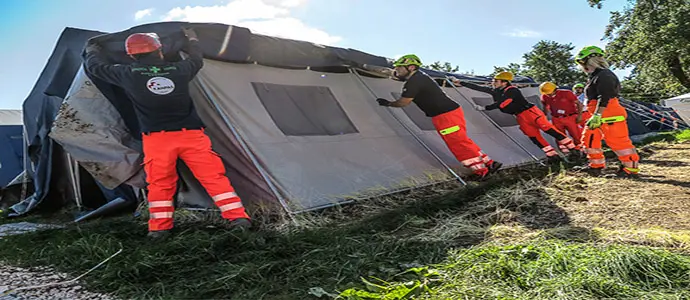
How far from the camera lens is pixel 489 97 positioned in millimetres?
8125

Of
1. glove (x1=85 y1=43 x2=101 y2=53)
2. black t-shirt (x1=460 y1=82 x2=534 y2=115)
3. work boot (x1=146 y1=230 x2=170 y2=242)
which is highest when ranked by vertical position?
glove (x1=85 y1=43 x2=101 y2=53)

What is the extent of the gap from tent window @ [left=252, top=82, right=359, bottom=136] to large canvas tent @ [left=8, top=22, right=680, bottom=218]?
1 centimetres

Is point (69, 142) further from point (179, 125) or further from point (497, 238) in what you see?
point (497, 238)

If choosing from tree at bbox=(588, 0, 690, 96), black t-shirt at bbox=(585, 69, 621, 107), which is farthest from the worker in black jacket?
tree at bbox=(588, 0, 690, 96)

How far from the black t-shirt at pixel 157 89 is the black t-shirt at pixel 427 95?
255 cm

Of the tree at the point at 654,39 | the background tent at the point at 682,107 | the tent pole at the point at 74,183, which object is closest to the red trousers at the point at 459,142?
the tent pole at the point at 74,183

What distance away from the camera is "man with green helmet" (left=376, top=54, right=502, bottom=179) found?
531 cm

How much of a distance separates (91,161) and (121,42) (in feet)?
3.55

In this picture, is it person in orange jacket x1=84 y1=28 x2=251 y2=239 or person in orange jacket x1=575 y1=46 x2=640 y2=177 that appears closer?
person in orange jacket x1=84 y1=28 x2=251 y2=239

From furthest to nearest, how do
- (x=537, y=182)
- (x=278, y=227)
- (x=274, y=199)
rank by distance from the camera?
(x=537, y=182) → (x=274, y=199) → (x=278, y=227)

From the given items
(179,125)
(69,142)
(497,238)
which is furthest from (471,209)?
(69,142)

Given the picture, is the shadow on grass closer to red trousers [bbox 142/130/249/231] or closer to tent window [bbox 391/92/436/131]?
red trousers [bbox 142/130/249/231]

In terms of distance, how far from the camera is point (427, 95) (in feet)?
17.6

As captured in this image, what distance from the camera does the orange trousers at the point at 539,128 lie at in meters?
6.79
